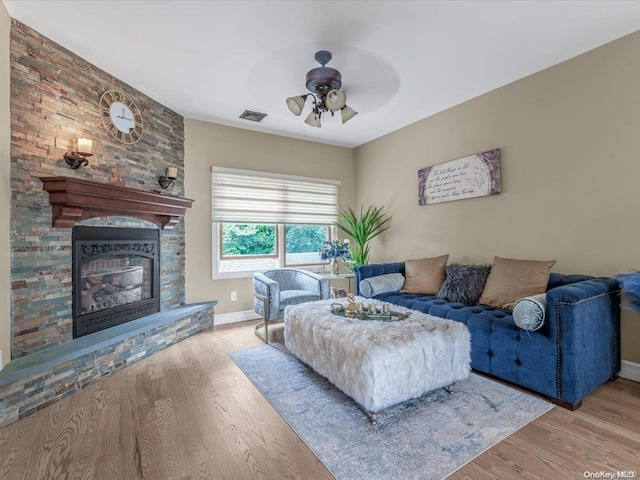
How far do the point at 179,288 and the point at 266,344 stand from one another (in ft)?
4.43

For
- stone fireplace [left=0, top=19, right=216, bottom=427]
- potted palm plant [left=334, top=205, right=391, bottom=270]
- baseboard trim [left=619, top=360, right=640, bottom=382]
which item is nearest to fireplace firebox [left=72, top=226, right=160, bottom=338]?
stone fireplace [left=0, top=19, right=216, bottom=427]

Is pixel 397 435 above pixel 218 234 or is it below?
below

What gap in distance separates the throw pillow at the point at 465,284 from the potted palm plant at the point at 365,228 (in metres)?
1.53

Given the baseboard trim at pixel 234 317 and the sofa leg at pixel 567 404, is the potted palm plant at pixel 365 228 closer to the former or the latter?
the baseboard trim at pixel 234 317

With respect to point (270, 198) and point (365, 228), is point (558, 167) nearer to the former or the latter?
point (365, 228)

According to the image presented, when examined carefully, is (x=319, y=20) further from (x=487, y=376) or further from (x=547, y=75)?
(x=487, y=376)

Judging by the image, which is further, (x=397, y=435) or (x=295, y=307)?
(x=295, y=307)

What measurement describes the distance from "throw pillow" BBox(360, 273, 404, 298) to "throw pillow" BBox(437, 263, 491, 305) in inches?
19.6

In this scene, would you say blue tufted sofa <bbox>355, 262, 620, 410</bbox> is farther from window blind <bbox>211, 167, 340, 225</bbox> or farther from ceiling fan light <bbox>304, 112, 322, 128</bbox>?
window blind <bbox>211, 167, 340, 225</bbox>

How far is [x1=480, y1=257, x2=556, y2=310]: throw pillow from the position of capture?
2566 mm

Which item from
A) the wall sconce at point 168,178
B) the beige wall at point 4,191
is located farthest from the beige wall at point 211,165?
the beige wall at point 4,191

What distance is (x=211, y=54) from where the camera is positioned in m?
2.63

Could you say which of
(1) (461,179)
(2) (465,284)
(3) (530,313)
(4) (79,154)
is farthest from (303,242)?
(3) (530,313)

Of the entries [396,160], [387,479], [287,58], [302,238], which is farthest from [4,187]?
[396,160]
